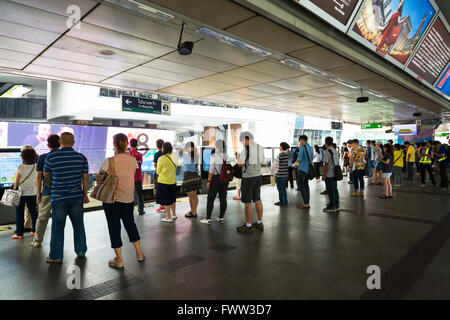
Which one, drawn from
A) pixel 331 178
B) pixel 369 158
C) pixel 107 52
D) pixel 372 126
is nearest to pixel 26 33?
pixel 107 52

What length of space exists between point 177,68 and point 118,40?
1.85 metres

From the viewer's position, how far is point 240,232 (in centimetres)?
510

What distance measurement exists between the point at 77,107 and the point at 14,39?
21.2 m

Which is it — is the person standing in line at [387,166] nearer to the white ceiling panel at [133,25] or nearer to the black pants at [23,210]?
the white ceiling panel at [133,25]

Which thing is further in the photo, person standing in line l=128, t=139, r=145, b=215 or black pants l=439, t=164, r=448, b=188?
black pants l=439, t=164, r=448, b=188

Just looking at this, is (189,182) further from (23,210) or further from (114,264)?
(23,210)

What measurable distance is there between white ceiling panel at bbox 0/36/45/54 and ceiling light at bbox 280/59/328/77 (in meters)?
4.52

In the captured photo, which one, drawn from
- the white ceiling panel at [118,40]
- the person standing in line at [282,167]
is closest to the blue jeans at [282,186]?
the person standing in line at [282,167]

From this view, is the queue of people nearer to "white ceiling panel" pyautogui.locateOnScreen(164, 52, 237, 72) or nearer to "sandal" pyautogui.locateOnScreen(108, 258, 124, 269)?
"sandal" pyautogui.locateOnScreen(108, 258, 124, 269)

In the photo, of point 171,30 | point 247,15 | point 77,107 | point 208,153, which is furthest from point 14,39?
point 77,107

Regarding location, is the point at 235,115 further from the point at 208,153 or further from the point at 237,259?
the point at 237,259

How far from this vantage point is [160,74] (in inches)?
271

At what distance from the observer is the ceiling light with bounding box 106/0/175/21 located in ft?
11.3

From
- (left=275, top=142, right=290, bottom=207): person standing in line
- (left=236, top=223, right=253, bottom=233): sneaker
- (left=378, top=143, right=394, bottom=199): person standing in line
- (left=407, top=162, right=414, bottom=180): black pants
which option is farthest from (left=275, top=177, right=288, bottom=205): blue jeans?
(left=407, top=162, right=414, bottom=180): black pants
